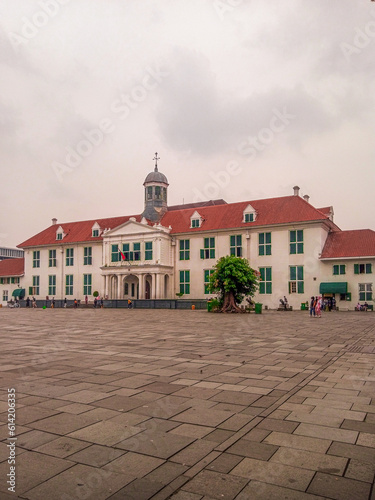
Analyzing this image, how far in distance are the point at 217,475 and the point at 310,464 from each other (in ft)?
3.14

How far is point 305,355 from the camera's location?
11.3m

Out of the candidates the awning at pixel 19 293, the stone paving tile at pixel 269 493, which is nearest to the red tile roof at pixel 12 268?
the awning at pixel 19 293

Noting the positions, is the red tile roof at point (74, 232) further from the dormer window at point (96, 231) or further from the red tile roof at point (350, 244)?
the red tile roof at point (350, 244)

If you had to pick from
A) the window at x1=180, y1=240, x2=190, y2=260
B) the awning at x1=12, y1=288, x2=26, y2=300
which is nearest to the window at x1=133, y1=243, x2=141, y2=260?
the window at x1=180, y1=240, x2=190, y2=260

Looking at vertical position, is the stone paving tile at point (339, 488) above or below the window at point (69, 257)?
below

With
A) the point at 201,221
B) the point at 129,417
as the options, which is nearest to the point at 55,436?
the point at 129,417

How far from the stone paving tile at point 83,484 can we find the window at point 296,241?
4251 cm

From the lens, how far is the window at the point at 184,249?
2052 inches

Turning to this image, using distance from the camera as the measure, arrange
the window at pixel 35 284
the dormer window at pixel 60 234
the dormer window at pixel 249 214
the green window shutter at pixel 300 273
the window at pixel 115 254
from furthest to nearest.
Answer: the window at pixel 35 284, the dormer window at pixel 60 234, the window at pixel 115 254, the dormer window at pixel 249 214, the green window shutter at pixel 300 273

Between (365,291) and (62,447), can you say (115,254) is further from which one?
(62,447)

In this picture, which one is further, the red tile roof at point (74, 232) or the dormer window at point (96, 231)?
the red tile roof at point (74, 232)

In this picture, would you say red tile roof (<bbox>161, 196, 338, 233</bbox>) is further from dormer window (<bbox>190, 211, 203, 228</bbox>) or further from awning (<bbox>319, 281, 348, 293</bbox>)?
awning (<bbox>319, 281, 348, 293</bbox>)

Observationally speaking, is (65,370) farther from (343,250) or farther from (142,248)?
(142,248)

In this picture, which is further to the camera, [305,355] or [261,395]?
[305,355]
